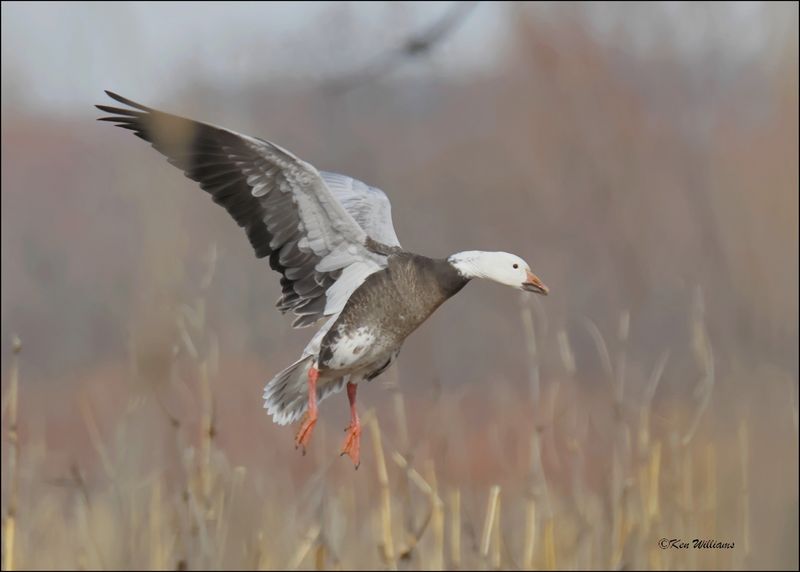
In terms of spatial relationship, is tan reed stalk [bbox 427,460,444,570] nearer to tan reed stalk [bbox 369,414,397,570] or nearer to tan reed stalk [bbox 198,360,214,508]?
tan reed stalk [bbox 369,414,397,570]

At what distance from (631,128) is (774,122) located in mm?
1771

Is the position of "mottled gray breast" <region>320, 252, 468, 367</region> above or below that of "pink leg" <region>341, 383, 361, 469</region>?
above

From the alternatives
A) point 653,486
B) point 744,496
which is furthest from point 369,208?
point 744,496

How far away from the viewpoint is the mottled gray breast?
3.64 m

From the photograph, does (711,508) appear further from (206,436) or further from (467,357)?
(467,357)

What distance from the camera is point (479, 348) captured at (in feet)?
34.1

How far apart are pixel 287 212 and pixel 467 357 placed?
21.4 ft

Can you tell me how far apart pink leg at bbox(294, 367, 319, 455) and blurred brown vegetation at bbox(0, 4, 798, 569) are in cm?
45

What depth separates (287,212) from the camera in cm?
392

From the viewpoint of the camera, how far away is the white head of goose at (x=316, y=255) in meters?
3.68

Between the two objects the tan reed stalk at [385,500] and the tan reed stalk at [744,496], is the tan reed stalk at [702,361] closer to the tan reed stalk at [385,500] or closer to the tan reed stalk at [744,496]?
the tan reed stalk at [744,496]

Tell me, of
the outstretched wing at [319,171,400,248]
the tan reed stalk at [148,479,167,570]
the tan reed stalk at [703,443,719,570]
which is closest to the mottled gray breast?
the outstretched wing at [319,171,400,248]

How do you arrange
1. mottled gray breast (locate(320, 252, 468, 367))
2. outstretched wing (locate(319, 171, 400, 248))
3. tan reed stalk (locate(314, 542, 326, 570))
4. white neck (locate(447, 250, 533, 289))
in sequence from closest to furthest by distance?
white neck (locate(447, 250, 533, 289))
mottled gray breast (locate(320, 252, 468, 367))
outstretched wing (locate(319, 171, 400, 248))
tan reed stalk (locate(314, 542, 326, 570))

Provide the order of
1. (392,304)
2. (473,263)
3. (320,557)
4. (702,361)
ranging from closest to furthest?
(473,263) → (392,304) → (320,557) → (702,361)
